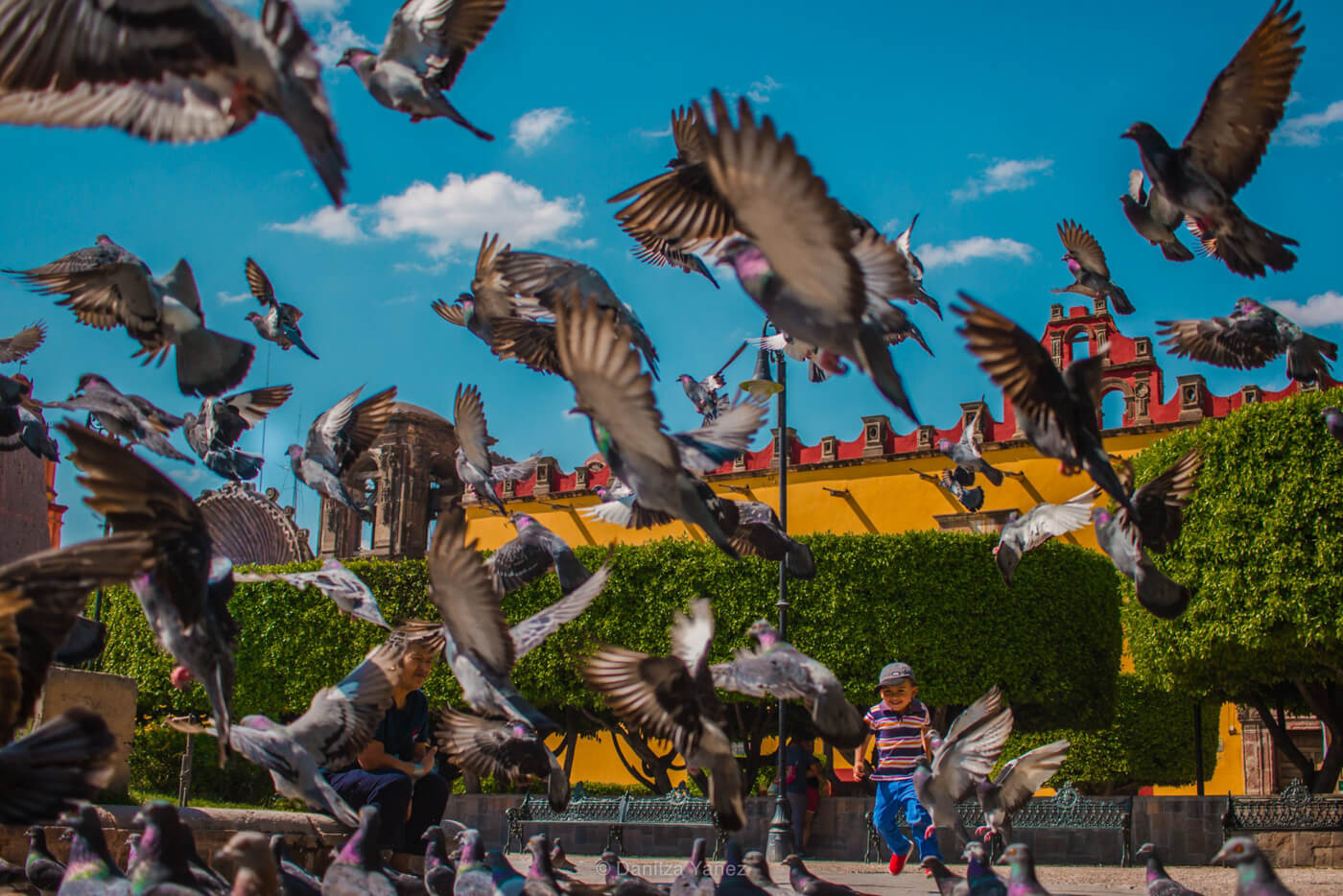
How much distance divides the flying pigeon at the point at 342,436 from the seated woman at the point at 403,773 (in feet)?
3.41

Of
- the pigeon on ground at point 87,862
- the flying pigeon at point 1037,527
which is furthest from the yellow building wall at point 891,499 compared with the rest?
the pigeon on ground at point 87,862

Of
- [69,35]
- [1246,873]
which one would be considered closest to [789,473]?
[1246,873]

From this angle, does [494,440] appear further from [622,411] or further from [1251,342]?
[1251,342]

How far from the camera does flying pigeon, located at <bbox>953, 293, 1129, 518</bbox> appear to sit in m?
3.82

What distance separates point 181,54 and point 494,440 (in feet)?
13.6

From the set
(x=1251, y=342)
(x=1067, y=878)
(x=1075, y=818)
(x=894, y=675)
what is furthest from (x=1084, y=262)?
(x=1075, y=818)

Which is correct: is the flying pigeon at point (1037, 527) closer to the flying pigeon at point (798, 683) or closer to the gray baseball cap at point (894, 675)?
the flying pigeon at point (798, 683)

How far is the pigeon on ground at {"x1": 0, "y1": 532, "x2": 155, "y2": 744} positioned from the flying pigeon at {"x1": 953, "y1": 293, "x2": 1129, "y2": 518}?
2437 millimetres

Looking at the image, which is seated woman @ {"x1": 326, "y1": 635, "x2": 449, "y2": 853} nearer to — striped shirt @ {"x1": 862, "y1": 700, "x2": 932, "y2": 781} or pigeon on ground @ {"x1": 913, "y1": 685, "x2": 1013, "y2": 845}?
pigeon on ground @ {"x1": 913, "y1": 685, "x2": 1013, "y2": 845}

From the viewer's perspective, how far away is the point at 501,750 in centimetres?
552

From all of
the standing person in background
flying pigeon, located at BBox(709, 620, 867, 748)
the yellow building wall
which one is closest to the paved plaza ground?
the standing person in background

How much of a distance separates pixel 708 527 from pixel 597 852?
532 inches

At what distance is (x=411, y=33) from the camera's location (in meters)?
4.47

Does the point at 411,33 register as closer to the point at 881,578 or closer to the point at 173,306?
the point at 173,306
